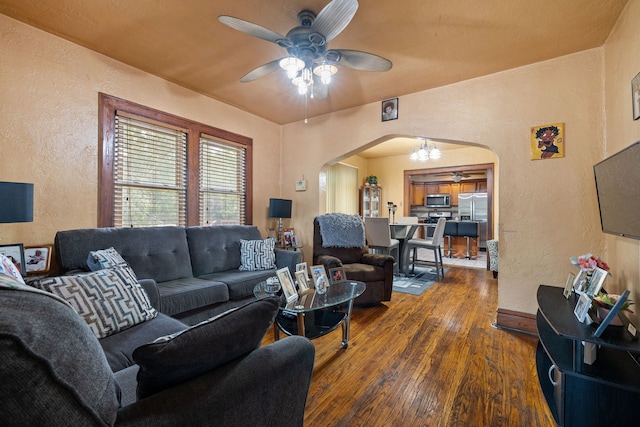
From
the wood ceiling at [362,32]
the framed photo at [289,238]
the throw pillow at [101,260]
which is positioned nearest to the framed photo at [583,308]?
the wood ceiling at [362,32]

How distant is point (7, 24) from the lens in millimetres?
2064

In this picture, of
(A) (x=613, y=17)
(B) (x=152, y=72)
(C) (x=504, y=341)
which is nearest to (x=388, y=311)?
(C) (x=504, y=341)

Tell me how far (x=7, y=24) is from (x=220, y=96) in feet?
5.72

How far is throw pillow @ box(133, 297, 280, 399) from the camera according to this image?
729 millimetres

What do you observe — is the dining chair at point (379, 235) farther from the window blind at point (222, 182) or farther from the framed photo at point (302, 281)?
the framed photo at point (302, 281)

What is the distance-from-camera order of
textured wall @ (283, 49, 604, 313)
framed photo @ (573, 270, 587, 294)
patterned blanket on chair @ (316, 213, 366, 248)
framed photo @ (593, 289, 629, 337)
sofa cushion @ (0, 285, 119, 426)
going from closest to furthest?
sofa cushion @ (0, 285, 119, 426), framed photo @ (593, 289, 629, 337), framed photo @ (573, 270, 587, 294), textured wall @ (283, 49, 604, 313), patterned blanket on chair @ (316, 213, 366, 248)

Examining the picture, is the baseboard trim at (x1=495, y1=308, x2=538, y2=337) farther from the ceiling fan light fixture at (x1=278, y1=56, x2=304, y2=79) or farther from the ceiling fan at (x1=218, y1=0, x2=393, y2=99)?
the ceiling fan light fixture at (x1=278, y1=56, x2=304, y2=79)

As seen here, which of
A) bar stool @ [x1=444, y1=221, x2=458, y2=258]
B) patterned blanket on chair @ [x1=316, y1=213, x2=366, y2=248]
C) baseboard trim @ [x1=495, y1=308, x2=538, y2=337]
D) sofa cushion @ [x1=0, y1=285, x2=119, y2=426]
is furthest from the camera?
bar stool @ [x1=444, y1=221, x2=458, y2=258]

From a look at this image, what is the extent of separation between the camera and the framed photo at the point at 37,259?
2.13 meters

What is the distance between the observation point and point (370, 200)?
7250 mm

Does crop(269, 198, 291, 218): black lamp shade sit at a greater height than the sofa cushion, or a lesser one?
greater

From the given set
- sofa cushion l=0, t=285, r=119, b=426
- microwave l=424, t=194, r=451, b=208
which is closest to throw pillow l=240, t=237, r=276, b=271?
sofa cushion l=0, t=285, r=119, b=426

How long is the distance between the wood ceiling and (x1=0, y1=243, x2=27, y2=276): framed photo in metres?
1.71

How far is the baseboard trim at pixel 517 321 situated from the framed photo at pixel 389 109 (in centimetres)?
241
